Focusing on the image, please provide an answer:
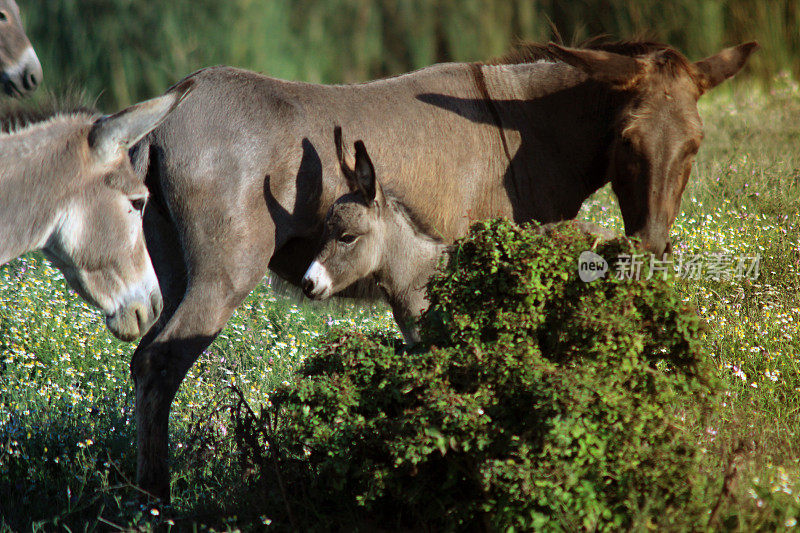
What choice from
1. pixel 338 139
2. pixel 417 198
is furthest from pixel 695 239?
pixel 338 139

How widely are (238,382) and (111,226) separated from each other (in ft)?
7.10

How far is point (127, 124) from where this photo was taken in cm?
353

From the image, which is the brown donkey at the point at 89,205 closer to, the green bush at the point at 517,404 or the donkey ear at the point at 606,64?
the green bush at the point at 517,404

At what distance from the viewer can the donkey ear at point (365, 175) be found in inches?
171

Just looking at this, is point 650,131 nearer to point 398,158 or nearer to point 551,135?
point 551,135

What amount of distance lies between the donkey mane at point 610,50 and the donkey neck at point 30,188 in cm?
267

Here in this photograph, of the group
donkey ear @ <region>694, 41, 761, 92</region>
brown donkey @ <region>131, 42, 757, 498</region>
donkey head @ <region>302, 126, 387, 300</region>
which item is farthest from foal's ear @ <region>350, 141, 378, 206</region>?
donkey ear @ <region>694, 41, 761, 92</region>

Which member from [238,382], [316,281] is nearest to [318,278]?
[316,281]

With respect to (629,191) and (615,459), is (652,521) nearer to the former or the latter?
(615,459)

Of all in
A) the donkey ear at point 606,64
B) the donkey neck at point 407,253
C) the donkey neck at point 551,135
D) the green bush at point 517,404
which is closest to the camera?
the green bush at point 517,404

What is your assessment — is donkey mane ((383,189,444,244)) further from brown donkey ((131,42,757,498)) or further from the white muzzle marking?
the white muzzle marking

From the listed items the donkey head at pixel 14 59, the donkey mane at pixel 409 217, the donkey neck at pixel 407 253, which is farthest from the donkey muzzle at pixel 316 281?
the donkey head at pixel 14 59

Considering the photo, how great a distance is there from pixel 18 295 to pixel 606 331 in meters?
5.04

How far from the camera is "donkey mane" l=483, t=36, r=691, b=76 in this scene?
4.79 metres
